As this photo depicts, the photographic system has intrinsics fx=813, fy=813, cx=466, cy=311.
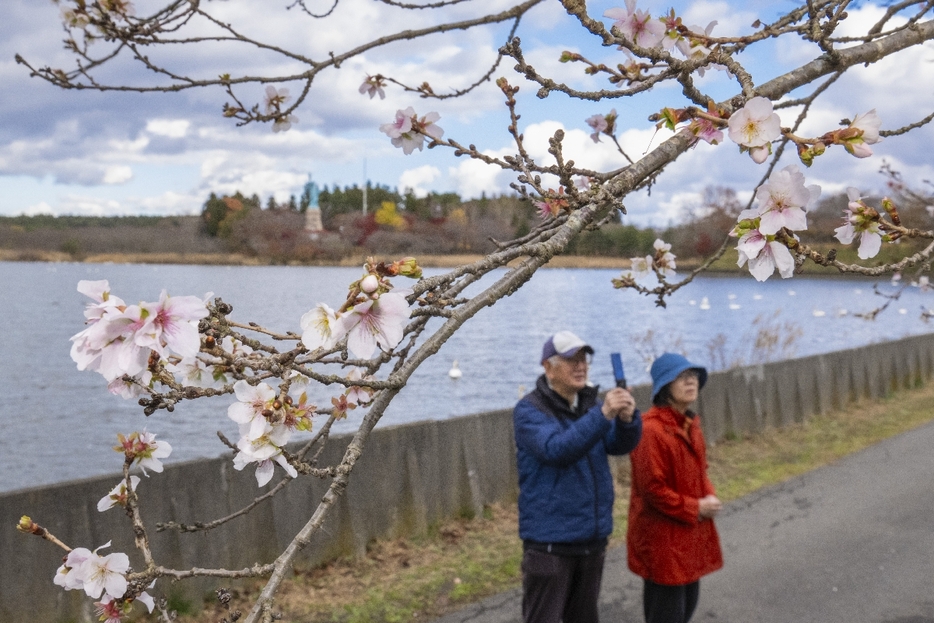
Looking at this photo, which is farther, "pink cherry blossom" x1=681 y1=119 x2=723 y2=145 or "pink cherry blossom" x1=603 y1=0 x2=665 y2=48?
"pink cherry blossom" x1=603 y1=0 x2=665 y2=48

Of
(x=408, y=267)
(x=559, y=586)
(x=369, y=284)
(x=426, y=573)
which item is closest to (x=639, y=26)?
(x=408, y=267)

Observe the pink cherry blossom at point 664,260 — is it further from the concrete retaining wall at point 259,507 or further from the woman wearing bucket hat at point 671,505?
the concrete retaining wall at point 259,507

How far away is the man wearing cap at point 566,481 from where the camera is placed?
370cm

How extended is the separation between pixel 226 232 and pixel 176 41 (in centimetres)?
1947

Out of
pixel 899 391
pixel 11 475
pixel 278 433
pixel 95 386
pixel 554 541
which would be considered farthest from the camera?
pixel 95 386

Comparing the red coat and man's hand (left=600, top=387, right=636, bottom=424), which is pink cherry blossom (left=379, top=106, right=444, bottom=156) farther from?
the red coat

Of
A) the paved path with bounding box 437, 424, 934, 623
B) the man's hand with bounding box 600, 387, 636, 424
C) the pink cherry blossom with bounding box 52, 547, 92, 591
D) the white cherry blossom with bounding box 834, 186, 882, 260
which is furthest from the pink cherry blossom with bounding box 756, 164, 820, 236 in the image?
the paved path with bounding box 437, 424, 934, 623

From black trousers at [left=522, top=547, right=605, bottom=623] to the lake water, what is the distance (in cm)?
136

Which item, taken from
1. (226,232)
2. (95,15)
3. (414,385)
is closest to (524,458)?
(95,15)

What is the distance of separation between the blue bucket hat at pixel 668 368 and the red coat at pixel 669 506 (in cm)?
15

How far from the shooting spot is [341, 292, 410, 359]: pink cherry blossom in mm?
1271

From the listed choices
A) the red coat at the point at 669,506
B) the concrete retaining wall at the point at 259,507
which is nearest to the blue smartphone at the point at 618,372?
the red coat at the point at 669,506

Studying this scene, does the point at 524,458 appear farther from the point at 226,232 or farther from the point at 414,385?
the point at 226,232

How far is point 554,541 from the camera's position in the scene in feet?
12.4
